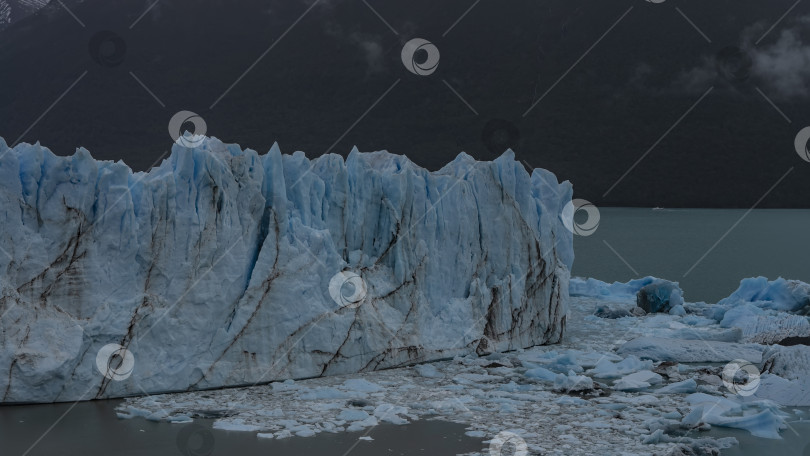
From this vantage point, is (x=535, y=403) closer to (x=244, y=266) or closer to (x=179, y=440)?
(x=244, y=266)

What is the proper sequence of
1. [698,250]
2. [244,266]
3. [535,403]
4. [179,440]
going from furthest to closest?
[698,250] → [244,266] → [535,403] → [179,440]

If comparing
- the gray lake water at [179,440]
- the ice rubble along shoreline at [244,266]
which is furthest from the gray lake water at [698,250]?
the gray lake water at [179,440]

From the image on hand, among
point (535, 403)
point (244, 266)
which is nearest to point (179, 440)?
point (244, 266)

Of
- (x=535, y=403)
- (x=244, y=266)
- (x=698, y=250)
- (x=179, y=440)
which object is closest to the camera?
(x=179, y=440)

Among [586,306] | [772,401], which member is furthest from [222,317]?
[586,306]

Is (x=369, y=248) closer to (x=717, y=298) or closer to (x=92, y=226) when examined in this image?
(x=92, y=226)

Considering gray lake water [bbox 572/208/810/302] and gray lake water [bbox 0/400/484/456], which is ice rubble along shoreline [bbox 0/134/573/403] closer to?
gray lake water [bbox 0/400/484/456]

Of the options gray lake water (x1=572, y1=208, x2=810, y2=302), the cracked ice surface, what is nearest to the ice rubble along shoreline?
the cracked ice surface

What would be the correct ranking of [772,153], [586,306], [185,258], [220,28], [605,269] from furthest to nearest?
[220,28] → [772,153] → [605,269] → [586,306] → [185,258]

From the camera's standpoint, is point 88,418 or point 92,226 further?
point 92,226
